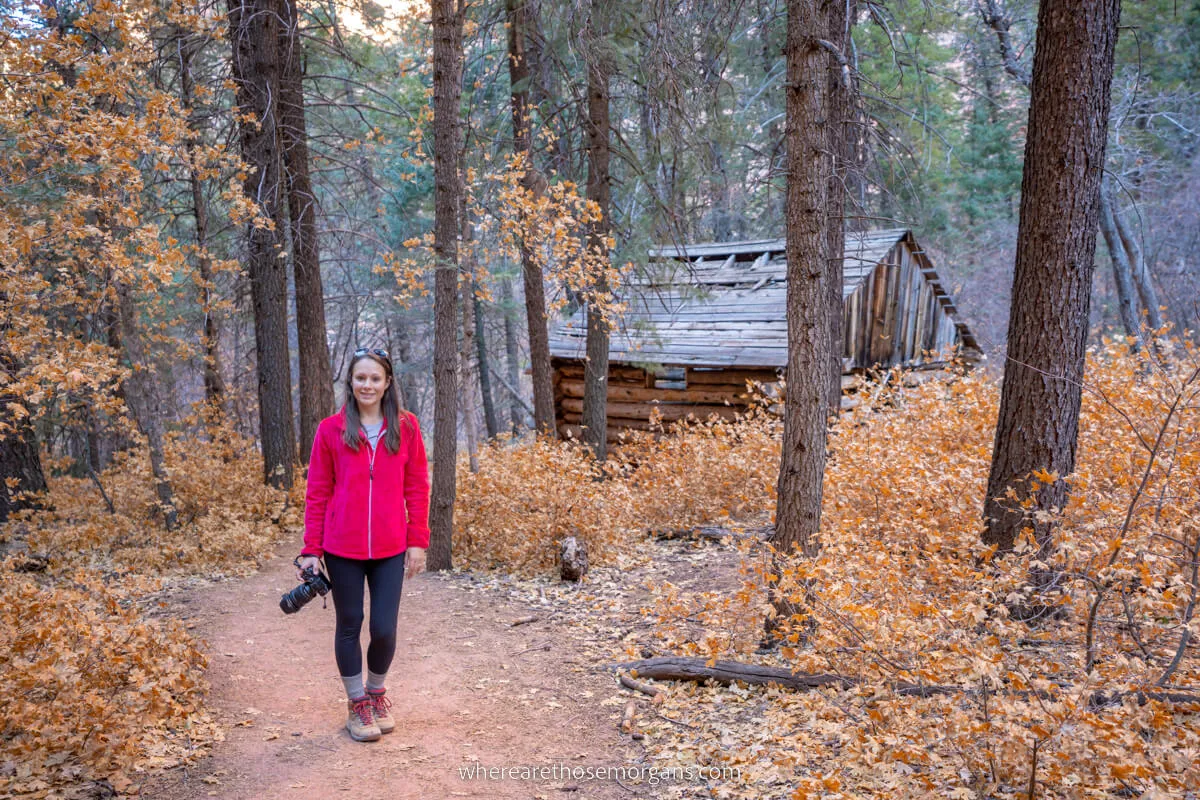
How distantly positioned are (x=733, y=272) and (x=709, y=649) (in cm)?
1307

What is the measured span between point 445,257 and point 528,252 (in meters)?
3.51

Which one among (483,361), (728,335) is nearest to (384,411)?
(728,335)

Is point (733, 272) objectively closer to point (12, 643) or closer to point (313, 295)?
point (313, 295)

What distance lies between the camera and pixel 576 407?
17.0 metres

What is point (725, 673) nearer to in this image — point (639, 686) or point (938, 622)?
point (639, 686)

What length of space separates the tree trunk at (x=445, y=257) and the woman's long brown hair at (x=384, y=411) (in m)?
3.31

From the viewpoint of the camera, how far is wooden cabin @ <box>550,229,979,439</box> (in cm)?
1496

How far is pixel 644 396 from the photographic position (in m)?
16.3

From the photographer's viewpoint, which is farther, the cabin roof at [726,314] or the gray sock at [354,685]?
the cabin roof at [726,314]

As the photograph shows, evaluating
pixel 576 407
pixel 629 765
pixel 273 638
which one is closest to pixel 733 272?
pixel 576 407

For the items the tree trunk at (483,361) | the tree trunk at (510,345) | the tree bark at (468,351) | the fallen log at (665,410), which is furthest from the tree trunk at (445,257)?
the tree trunk at (483,361)

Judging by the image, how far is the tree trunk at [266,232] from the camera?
1047 cm

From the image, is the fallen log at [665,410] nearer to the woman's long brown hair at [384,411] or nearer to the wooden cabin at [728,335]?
the wooden cabin at [728,335]

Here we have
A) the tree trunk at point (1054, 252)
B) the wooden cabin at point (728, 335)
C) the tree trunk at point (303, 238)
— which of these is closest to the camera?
the tree trunk at point (1054, 252)
